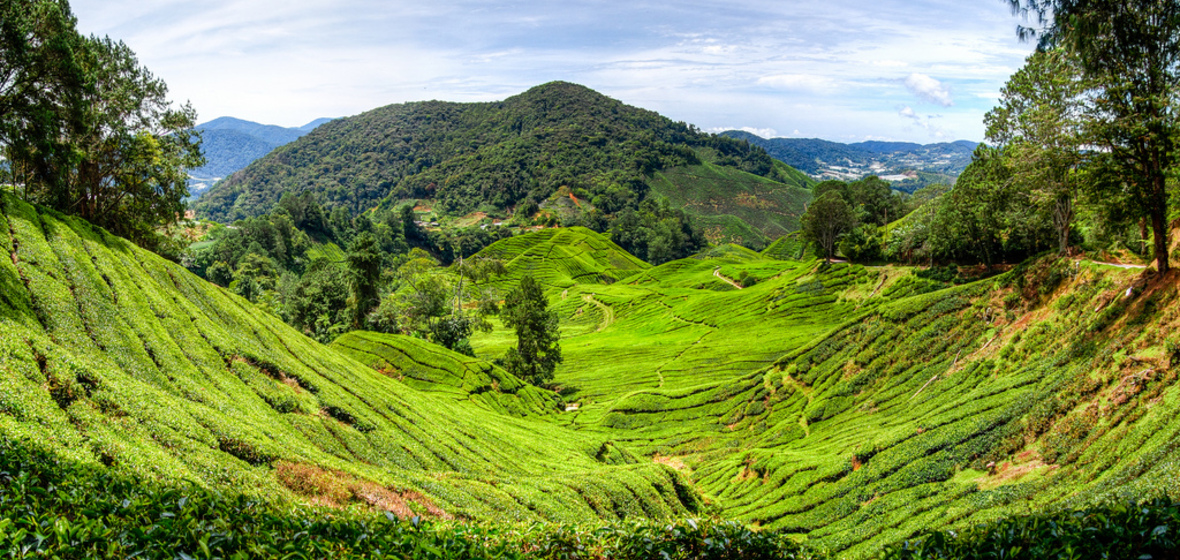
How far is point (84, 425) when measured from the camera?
602 inches

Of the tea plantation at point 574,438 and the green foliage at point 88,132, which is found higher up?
the green foliage at point 88,132

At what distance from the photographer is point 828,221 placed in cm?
8212

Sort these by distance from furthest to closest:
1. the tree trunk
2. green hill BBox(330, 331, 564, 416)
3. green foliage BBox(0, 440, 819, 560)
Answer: green hill BBox(330, 331, 564, 416) < the tree trunk < green foliage BBox(0, 440, 819, 560)

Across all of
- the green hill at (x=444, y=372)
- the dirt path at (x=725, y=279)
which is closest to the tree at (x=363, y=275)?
the green hill at (x=444, y=372)

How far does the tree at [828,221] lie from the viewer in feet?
266

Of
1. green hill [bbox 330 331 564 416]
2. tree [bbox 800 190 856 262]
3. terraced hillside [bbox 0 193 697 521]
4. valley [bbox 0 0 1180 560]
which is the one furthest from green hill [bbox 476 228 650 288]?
terraced hillside [bbox 0 193 697 521]

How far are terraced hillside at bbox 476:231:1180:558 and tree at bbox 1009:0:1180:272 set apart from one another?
4221mm

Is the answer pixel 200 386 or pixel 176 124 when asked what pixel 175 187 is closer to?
pixel 176 124

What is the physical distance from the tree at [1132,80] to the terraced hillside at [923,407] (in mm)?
4221

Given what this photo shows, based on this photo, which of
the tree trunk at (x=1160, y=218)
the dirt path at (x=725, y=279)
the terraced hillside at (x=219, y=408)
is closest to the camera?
the terraced hillside at (x=219, y=408)

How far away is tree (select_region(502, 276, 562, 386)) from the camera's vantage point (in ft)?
219

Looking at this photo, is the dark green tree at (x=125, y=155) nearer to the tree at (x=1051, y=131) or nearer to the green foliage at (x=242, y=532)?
the green foliage at (x=242, y=532)

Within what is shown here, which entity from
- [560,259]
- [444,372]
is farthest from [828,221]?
Answer: [560,259]

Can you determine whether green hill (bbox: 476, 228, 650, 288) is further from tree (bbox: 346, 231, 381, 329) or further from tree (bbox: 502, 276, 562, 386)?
tree (bbox: 502, 276, 562, 386)
